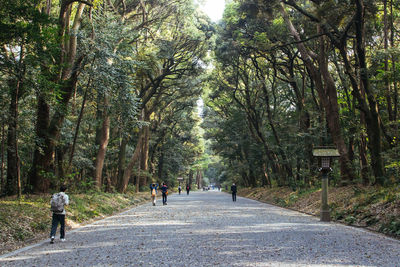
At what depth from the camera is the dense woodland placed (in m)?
11.9

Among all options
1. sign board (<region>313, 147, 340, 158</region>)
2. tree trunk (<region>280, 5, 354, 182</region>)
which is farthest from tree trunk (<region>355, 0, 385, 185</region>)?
tree trunk (<region>280, 5, 354, 182</region>)

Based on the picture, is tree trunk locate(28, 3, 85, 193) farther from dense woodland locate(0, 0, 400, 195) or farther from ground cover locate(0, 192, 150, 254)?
ground cover locate(0, 192, 150, 254)

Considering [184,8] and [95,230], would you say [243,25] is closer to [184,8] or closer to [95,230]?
[184,8]

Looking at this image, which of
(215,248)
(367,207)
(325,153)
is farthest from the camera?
(325,153)

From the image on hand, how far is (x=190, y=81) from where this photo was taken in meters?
27.8

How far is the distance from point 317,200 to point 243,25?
36.7 ft

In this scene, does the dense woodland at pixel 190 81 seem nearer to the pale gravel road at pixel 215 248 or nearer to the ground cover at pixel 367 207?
the ground cover at pixel 367 207

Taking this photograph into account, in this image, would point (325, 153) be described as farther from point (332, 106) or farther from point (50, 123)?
point (50, 123)

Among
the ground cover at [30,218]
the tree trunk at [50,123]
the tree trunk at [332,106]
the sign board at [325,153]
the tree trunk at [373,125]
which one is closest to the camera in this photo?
the ground cover at [30,218]

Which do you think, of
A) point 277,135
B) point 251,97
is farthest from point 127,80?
point 251,97

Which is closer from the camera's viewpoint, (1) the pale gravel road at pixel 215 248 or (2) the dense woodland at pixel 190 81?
(1) the pale gravel road at pixel 215 248

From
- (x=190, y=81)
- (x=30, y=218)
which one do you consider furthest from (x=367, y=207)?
(x=190, y=81)

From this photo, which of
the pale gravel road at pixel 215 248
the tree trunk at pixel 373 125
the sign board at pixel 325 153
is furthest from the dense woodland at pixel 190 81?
the pale gravel road at pixel 215 248

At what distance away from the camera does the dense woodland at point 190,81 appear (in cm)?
1186
